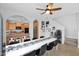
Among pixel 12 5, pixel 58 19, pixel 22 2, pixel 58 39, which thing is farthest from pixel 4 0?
pixel 58 39

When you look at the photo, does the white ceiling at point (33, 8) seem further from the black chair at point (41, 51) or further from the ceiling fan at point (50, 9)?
the black chair at point (41, 51)

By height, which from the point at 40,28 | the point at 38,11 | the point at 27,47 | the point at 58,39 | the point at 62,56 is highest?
the point at 38,11

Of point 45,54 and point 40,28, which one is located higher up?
point 40,28

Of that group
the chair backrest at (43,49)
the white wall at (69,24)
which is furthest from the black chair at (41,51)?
the white wall at (69,24)

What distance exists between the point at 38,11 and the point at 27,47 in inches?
25.5

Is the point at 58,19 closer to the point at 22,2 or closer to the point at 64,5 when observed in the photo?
the point at 64,5

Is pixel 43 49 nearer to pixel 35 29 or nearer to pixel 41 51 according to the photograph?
pixel 41 51

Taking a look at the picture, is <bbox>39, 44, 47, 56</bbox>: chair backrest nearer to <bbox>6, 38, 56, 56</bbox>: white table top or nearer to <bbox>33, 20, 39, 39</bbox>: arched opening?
<bbox>6, 38, 56, 56</bbox>: white table top

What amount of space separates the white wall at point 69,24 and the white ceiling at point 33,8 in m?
0.07

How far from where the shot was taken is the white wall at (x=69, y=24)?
199cm

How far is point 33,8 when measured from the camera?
201 cm

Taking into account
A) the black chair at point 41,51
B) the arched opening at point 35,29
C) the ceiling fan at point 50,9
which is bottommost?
the black chair at point 41,51

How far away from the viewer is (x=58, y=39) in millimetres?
2053

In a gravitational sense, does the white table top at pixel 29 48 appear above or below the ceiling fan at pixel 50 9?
below
